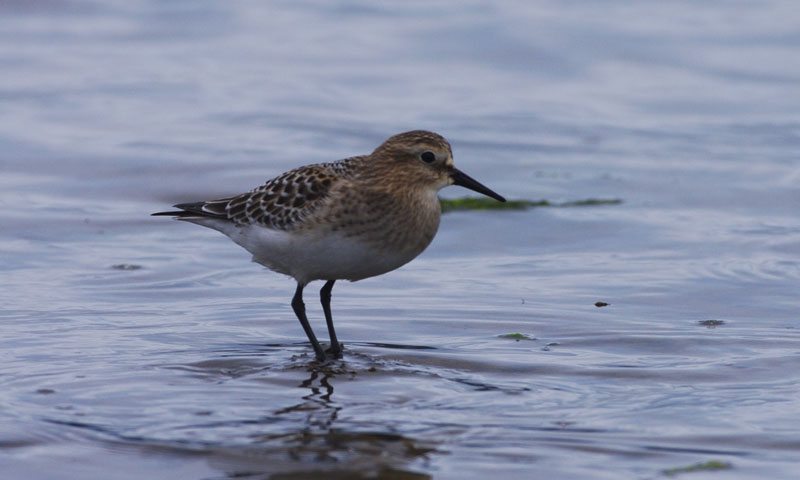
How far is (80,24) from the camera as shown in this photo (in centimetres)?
1991

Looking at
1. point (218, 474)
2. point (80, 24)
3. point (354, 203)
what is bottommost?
point (218, 474)

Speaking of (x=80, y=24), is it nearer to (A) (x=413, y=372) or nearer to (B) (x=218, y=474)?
(A) (x=413, y=372)

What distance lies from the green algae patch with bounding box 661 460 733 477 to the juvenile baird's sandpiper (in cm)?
242

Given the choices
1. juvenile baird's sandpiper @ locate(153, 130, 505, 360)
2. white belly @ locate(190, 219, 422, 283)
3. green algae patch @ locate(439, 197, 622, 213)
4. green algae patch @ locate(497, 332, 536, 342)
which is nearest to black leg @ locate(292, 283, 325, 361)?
juvenile baird's sandpiper @ locate(153, 130, 505, 360)

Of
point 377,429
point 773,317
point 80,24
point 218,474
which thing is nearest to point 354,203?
point 377,429

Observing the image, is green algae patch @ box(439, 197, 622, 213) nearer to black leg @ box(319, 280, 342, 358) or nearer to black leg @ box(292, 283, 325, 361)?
black leg @ box(319, 280, 342, 358)

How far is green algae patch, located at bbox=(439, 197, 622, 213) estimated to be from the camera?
12.2 meters

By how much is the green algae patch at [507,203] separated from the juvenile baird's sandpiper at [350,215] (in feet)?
12.6

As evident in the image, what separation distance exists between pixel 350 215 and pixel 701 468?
269cm

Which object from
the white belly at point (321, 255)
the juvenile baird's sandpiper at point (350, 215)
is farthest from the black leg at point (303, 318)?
the white belly at point (321, 255)

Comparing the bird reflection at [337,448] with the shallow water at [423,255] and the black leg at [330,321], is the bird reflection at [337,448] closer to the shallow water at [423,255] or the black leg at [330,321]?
the shallow water at [423,255]

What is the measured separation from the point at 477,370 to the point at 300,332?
5.06ft

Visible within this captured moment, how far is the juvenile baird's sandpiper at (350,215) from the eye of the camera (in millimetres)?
7758

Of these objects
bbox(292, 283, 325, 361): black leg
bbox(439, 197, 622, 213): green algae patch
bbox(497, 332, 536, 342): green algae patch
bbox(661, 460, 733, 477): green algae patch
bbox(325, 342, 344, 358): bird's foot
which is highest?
bbox(439, 197, 622, 213): green algae patch
